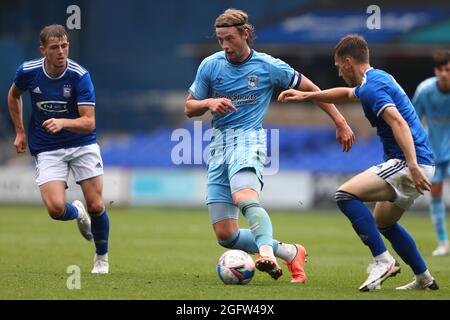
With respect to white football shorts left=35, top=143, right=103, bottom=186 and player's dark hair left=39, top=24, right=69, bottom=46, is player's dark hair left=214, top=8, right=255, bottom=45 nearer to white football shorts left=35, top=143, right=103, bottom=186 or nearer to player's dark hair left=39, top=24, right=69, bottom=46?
player's dark hair left=39, top=24, right=69, bottom=46

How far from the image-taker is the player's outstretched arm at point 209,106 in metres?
8.75

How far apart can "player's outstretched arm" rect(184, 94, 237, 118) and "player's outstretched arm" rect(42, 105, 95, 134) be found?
128 centimetres

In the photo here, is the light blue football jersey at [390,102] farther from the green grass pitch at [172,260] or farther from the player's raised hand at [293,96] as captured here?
the green grass pitch at [172,260]

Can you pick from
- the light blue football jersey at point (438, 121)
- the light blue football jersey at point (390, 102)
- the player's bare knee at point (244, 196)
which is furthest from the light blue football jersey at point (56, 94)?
the light blue football jersey at point (438, 121)

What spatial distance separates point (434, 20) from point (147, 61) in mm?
10875

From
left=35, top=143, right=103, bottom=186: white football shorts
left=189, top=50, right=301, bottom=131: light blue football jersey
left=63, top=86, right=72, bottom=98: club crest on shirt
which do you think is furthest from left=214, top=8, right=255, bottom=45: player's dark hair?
left=35, top=143, right=103, bottom=186: white football shorts

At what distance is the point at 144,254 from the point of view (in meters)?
13.3

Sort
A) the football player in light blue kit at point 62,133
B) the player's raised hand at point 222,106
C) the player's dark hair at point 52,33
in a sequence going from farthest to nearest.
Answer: the football player in light blue kit at point 62,133 < the player's dark hair at point 52,33 < the player's raised hand at point 222,106

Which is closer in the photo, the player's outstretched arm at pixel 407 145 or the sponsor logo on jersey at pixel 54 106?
the player's outstretched arm at pixel 407 145

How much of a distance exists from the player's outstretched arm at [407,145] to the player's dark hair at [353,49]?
2.04 ft

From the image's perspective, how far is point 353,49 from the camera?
852 cm

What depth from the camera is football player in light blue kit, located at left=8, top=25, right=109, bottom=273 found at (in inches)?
398

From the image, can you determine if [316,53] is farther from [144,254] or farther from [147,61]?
[144,254]
